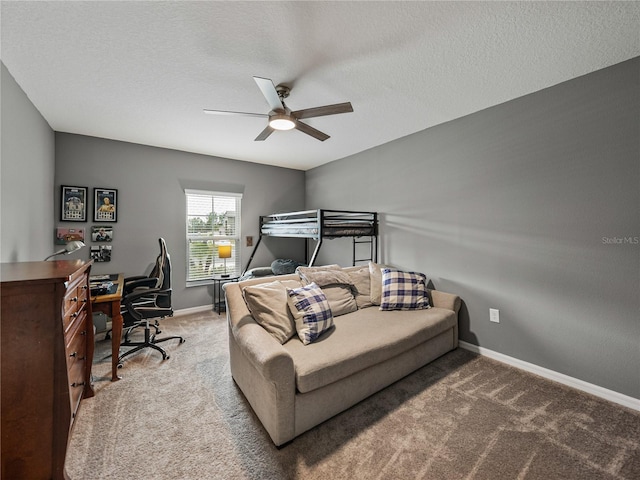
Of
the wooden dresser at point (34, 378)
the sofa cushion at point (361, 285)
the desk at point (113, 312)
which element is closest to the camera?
the wooden dresser at point (34, 378)

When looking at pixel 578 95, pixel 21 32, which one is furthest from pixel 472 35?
pixel 21 32

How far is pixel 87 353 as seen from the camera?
2203mm

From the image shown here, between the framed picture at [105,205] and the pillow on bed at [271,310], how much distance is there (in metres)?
2.75

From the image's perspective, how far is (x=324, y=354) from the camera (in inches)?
75.6

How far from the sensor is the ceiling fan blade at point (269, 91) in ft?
6.05

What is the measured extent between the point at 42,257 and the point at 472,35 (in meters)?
4.52

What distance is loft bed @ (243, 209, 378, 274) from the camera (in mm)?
3560

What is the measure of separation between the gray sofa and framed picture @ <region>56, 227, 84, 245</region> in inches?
104

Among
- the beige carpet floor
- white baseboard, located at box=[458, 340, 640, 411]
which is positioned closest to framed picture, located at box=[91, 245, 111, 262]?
the beige carpet floor

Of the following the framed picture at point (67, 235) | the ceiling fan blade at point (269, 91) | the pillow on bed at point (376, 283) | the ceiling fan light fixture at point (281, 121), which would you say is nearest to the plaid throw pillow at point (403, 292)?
the pillow on bed at point (376, 283)

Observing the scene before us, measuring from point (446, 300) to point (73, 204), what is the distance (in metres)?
4.74

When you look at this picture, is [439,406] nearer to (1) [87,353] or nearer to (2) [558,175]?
(2) [558,175]

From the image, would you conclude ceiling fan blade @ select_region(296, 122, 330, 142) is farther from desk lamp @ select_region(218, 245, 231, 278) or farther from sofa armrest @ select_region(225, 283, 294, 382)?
desk lamp @ select_region(218, 245, 231, 278)

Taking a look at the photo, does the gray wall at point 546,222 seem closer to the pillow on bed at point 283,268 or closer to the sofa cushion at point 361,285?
the sofa cushion at point 361,285
